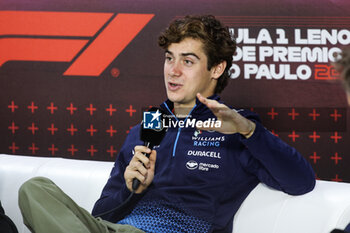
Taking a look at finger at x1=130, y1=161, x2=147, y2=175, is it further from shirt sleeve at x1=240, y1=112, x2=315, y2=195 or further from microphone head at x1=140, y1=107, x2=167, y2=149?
shirt sleeve at x1=240, y1=112, x2=315, y2=195

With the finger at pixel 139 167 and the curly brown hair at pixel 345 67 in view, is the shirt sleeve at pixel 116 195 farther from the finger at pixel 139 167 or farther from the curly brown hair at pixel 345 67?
the curly brown hair at pixel 345 67

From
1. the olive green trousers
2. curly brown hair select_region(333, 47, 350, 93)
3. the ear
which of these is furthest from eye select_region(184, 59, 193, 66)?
curly brown hair select_region(333, 47, 350, 93)

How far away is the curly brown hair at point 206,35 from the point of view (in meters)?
2.14

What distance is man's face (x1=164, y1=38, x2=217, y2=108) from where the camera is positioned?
7.00 ft

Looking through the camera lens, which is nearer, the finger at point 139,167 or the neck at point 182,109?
the finger at point 139,167

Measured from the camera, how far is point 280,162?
180 centimetres

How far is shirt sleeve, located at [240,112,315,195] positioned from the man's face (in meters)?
0.41

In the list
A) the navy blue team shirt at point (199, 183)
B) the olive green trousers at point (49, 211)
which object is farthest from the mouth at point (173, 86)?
the olive green trousers at point (49, 211)

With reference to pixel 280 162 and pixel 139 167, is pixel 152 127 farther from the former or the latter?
pixel 280 162

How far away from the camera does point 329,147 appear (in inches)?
100

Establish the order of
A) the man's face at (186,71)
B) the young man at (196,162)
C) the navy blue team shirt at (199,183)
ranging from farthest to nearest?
the man's face at (186,71) < the navy blue team shirt at (199,183) < the young man at (196,162)

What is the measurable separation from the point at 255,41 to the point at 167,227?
111 cm

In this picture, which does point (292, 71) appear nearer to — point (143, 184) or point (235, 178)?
point (235, 178)

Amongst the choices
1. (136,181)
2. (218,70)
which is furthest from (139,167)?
(218,70)
